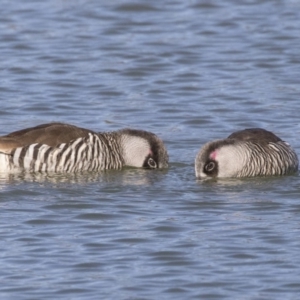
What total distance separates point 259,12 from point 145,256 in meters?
13.0

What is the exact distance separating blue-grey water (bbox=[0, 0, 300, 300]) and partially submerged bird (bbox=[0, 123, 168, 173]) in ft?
0.65

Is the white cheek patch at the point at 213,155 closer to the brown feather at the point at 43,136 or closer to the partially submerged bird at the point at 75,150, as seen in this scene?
the partially submerged bird at the point at 75,150

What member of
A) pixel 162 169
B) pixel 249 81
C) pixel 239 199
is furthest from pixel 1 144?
pixel 249 81

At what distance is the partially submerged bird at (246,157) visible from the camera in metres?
13.3

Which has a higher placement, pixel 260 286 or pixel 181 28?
pixel 181 28

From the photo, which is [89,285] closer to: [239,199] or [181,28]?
[239,199]

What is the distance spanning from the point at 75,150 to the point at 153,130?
7.93ft

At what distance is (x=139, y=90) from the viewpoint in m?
18.3

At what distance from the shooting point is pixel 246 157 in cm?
1348

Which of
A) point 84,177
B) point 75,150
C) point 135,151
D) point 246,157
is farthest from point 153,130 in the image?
point 246,157

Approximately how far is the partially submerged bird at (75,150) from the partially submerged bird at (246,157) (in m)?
0.96

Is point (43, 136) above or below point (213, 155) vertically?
above

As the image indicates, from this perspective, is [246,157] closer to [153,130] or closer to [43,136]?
[43,136]

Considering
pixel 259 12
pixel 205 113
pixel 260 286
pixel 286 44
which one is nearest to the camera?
pixel 260 286
